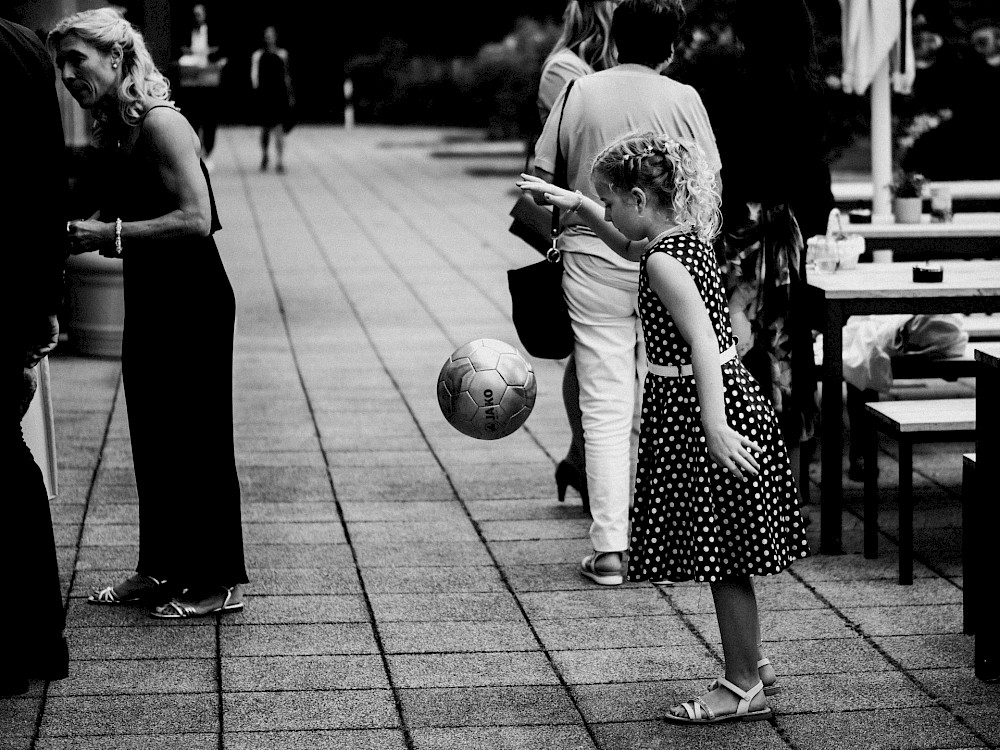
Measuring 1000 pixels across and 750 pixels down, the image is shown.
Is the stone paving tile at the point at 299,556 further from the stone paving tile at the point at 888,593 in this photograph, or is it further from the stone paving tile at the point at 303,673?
the stone paving tile at the point at 888,593

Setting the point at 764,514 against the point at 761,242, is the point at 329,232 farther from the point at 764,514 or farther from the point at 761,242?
the point at 764,514

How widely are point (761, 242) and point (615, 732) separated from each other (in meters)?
2.38

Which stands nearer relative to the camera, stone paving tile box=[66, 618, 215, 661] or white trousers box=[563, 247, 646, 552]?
stone paving tile box=[66, 618, 215, 661]

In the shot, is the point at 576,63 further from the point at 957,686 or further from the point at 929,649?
the point at 957,686

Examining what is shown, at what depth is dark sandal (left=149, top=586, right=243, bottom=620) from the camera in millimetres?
4754

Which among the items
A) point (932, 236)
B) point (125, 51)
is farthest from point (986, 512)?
point (932, 236)

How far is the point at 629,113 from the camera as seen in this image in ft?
16.6

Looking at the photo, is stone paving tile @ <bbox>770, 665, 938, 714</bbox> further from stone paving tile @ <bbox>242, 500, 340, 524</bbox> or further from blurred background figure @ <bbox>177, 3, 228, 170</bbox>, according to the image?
blurred background figure @ <bbox>177, 3, 228, 170</bbox>

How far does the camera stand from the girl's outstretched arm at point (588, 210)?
4.41 metres

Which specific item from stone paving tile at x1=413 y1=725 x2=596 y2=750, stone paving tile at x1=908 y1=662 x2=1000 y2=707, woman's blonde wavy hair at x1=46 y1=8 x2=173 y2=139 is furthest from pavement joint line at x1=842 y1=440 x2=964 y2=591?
woman's blonde wavy hair at x1=46 y1=8 x2=173 y2=139

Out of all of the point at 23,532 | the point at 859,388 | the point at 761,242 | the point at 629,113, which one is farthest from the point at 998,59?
the point at 23,532

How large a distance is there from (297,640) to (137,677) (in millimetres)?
524

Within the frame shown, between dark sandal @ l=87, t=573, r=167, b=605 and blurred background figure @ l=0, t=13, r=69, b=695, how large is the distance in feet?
2.48

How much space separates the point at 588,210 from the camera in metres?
4.52
